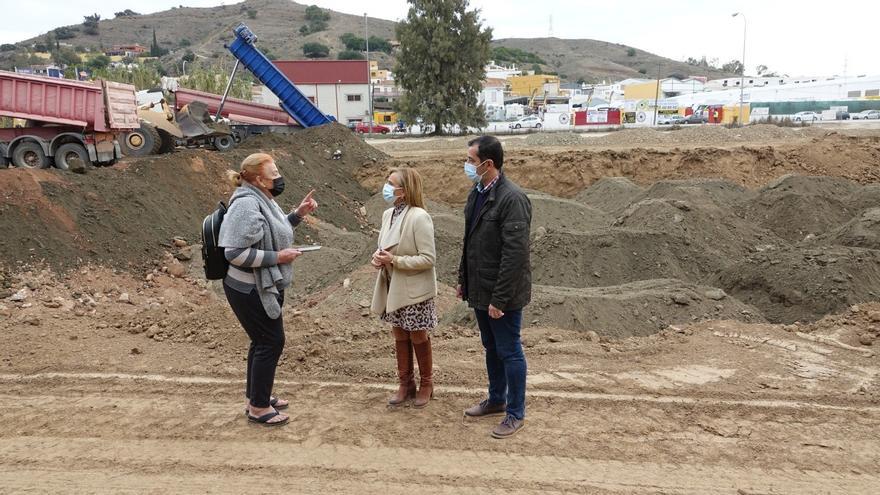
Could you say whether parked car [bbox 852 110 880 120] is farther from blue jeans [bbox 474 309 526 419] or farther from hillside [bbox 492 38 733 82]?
hillside [bbox 492 38 733 82]

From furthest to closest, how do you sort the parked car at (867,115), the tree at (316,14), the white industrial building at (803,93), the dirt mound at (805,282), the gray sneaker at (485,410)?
the tree at (316,14), the white industrial building at (803,93), the parked car at (867,115), the dirt mound at (805,282), the gray sneaker at (485,410)

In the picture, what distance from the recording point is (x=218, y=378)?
5.76 meters

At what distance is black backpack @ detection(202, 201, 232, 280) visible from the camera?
4316 mm

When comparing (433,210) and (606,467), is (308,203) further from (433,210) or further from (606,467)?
(433,210)

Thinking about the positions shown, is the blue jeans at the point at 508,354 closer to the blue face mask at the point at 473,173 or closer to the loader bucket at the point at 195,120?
the blue face mask at the point at 473,173

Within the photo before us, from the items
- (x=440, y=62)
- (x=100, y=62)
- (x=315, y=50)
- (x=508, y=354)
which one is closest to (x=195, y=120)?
(x=508, y=354)

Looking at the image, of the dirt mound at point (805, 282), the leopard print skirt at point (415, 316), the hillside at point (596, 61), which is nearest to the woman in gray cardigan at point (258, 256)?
the leopard print skirt at point (415, 316)

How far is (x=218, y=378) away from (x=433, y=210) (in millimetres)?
12088

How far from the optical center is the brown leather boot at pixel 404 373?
495 cm

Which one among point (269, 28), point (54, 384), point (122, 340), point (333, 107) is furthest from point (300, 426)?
point (269, 28)

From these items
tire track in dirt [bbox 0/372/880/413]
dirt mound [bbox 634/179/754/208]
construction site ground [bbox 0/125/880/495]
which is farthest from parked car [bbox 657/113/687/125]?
tire track in dirt [bbox 0/372/880/413]

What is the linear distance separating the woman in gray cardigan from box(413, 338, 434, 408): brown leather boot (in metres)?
1.03

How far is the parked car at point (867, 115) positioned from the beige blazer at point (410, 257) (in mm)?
47903

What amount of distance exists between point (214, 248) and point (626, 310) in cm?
523
